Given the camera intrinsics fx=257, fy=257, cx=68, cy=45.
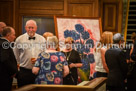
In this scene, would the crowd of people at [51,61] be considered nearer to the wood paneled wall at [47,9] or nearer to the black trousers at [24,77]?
the black trousers at [24,77]

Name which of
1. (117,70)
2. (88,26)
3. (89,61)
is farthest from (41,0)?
(117,70)

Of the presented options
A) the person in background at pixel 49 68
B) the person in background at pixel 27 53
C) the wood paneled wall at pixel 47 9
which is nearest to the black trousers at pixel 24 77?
the person in background at pixel 27 53

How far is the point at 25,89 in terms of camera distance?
1757mm

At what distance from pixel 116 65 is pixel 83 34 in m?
1.78

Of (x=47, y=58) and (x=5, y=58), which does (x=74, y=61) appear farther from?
(x=5, y=58)

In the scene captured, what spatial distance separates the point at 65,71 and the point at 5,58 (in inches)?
34.5

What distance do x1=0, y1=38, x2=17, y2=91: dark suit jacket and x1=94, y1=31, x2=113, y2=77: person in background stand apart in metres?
1.58

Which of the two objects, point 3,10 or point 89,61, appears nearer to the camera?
point 89,61

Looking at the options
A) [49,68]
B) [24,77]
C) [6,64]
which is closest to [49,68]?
[49,68]

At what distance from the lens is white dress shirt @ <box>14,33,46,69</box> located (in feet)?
14.8

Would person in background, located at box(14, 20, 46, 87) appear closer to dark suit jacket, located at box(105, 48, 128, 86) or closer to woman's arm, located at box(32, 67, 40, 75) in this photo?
woman's arm, located at box(32, 67, 40, 75)

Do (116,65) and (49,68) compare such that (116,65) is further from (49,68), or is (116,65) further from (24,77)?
(24,77)

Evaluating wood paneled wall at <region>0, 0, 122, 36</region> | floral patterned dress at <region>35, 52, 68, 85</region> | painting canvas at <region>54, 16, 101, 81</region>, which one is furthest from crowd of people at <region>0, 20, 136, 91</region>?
wood paneled wall at <region>0, 0, 122, 36</region>

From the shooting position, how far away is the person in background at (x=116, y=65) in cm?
415
